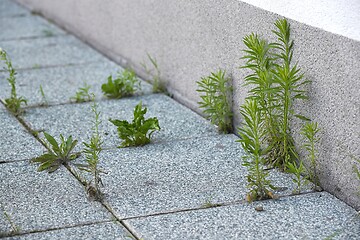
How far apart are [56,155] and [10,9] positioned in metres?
5.34

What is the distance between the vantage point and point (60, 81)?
20.4ft

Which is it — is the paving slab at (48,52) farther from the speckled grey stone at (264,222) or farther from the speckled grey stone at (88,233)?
the speckled grey stone at (264,222)

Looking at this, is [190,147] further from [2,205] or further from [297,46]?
[2,205]

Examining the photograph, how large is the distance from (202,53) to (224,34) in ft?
1.24

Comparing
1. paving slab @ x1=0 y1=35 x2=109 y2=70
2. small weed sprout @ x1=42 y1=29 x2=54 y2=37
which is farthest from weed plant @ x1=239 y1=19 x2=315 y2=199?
small weed sprout @ x1=42 y1=29 x2=54 y2=37

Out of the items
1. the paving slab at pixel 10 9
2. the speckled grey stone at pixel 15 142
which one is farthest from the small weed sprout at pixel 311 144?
the paving slab at pixel 10 9

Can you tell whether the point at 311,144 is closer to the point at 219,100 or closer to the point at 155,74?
the point at 219,100

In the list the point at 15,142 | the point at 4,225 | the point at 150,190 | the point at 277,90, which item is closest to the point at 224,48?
the point at 277,90

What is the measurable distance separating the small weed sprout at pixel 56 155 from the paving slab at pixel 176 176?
8.2 inches

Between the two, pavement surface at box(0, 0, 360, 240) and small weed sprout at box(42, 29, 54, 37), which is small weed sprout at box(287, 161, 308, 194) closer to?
pavement surface at box(0, 0, 360, 240)

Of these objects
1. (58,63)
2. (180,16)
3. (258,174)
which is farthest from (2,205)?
(58,63)

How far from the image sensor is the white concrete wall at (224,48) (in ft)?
12.2

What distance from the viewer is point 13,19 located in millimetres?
8703

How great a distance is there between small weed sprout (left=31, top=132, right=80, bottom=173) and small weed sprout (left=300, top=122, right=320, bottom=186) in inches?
55.8
